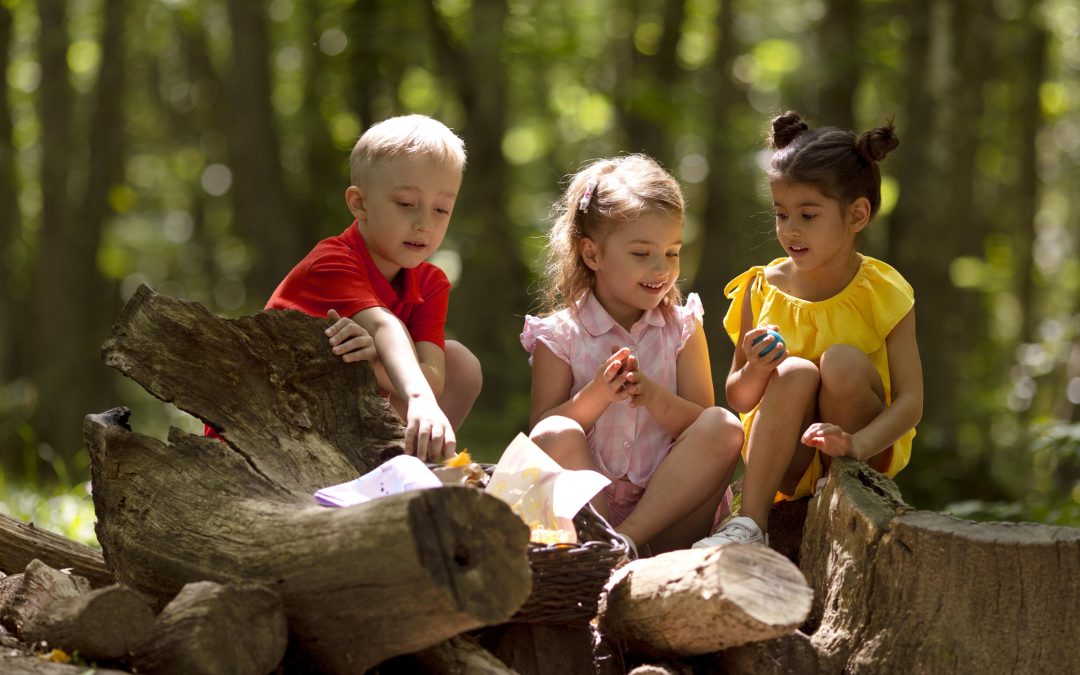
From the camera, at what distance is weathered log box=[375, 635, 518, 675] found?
123 inches

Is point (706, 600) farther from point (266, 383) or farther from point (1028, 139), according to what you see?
point (1028, 139)

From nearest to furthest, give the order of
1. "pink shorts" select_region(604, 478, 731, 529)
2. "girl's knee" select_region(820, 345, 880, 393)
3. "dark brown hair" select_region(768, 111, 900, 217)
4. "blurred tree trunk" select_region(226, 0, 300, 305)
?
"girl's knee" select_region(820, 345, 880, 393) → "dark brown hair" select_region(768, 111, 900, 217) → "pink shorts" select_region(604, 478, 731, 529) → "blurred tree trunk" select_region(226, 0, 300, 305)

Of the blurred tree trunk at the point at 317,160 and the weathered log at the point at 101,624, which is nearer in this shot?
the weathered log at the point at 101,624

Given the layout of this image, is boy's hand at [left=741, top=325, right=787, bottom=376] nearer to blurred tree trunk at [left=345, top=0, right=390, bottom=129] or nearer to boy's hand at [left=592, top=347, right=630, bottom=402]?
boy's hand at [left=592, top=347, right=630, bottom=402]

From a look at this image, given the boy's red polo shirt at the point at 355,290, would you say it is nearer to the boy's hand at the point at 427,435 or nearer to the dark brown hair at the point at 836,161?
the boy's hand at the point at 427,435

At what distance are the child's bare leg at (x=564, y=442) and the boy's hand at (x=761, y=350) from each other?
2.05 feet

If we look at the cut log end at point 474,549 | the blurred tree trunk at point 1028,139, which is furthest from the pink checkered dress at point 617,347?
the blurred tree trunk at point 1028,139

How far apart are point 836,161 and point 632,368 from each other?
104 cm

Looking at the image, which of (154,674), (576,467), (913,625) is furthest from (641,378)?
(154,674)

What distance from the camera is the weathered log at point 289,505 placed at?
279 centimetres

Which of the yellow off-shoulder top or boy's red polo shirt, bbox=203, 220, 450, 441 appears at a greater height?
boy's red polo shirt, bbox=203, 220, 450, 441

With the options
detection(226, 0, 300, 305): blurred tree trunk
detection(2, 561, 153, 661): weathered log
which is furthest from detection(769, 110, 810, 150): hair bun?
detection(226, 0, 300, 305): blurred tree trunk

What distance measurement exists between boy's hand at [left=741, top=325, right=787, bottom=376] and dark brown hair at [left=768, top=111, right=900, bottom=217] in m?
0.56

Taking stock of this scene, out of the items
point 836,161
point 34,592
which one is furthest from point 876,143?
point 34,592
